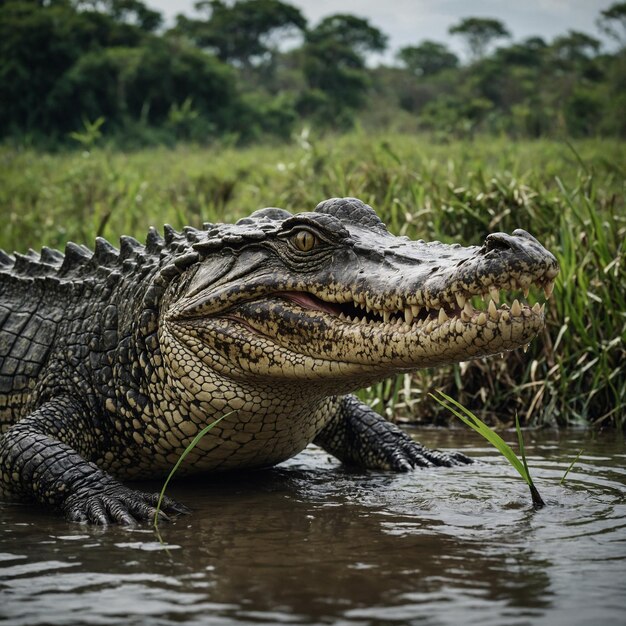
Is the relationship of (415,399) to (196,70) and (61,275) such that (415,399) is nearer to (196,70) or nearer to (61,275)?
(61,275)

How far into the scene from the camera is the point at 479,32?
5384 cm

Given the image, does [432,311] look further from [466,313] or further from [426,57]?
[426,57]

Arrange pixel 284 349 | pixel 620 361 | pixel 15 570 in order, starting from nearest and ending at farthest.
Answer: pixel 15 570 < pixel 284 349 < pixel 620 361

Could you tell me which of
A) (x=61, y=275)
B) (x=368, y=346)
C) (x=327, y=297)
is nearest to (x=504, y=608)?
(x=368, y=346)

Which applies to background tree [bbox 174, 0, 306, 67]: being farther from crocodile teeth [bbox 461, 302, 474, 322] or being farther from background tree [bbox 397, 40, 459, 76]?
crocodile teeth [bbox 461, 302, 474, 322]

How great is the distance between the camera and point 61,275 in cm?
427

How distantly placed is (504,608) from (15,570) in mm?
1340

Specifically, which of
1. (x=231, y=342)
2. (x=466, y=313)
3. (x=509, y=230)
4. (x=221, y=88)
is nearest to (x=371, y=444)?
Answer: (x=231, y=342)

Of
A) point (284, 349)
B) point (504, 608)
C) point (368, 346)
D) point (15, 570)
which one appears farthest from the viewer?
point (284, 349)

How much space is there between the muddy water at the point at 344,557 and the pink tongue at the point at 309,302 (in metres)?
0.73

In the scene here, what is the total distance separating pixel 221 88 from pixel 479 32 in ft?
89.2

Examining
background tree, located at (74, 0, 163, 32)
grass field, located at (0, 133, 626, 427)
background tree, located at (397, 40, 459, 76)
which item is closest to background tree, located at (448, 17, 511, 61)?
background tree, located at (397, 40, 459, 76)

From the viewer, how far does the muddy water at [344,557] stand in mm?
2070

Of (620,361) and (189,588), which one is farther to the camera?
(620,361)
